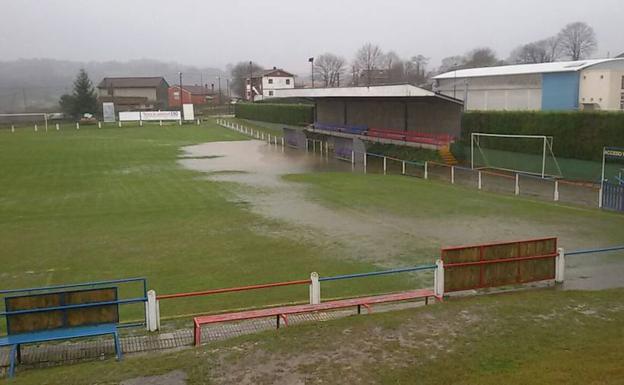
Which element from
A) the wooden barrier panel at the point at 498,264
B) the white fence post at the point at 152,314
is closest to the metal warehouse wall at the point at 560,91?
the wooden barrier panel at the point at 498,264

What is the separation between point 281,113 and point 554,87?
3378cm

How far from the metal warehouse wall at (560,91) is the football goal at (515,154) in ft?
28.3

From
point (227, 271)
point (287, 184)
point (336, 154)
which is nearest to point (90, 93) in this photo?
point (336, 154)

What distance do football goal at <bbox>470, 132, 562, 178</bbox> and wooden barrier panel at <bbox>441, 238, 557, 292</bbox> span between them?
1693 cm

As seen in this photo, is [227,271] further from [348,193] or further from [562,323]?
[348,193]

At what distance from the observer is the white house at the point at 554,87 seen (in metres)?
38.0

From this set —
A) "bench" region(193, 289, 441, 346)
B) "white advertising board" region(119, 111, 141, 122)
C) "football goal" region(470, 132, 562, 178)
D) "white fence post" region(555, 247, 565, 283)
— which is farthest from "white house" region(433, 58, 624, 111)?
"white advertising board" region(119, 111, 141, 122)

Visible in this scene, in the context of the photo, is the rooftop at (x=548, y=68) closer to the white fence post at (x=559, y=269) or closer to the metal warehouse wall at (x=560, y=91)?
the metal warehouse wall at (x=560, y=91)

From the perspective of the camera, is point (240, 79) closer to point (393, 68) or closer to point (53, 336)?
point (393, 68)

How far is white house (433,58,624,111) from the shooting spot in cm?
3797

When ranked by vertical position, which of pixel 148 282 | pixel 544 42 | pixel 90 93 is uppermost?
pixel 544 42

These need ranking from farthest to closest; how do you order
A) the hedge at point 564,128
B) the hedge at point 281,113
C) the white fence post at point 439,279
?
Result: 1. the hedge at point 281,113
2. the hedge at point 564,128
3. the white fence post at point 439,279

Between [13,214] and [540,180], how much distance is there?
23558 millimetres

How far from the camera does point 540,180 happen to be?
94.7ft
